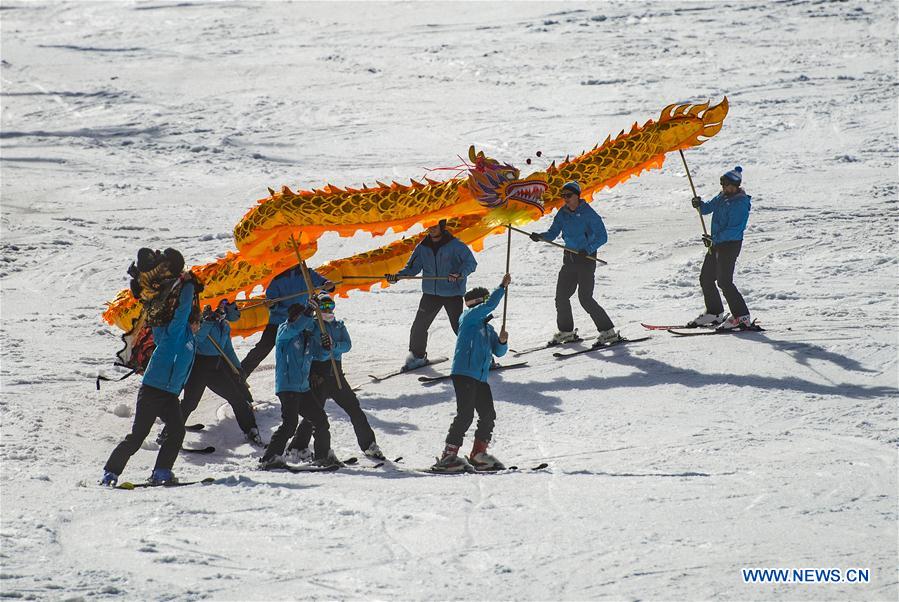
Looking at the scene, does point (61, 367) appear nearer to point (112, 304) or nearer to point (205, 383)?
point (112, 304)

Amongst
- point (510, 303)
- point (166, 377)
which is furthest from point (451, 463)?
point (510, 303)

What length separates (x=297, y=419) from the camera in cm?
882

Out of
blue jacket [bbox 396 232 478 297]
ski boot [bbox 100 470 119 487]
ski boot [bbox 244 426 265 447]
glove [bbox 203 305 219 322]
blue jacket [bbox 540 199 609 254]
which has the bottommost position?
ski boot [bbox 244 426 265 447]

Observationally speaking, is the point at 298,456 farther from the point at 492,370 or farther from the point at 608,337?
the point at 608,337

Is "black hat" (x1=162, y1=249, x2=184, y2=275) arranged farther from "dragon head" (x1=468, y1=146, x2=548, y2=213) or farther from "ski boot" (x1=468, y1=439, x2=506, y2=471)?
"dragon head" (x1=468, y1=146, x2=548, y2=213)

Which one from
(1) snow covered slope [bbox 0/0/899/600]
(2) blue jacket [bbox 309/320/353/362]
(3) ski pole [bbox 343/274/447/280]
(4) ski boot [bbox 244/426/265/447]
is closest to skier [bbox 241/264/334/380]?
(3) ski pole [bbox 343/274/447/280]

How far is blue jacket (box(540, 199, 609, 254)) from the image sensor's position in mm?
11109

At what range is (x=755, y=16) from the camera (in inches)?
1071

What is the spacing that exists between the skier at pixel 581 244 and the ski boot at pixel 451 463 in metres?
3.05

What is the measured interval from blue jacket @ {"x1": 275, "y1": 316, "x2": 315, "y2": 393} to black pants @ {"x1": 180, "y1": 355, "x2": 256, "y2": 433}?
114cm

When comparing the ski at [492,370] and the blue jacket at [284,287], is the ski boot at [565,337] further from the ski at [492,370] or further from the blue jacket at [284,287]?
the blue jacket at [284,287]

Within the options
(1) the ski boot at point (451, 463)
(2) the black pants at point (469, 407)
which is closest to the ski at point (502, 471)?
(1) the ski boot at point (451, 463)

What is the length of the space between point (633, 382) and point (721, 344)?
3.85 ft

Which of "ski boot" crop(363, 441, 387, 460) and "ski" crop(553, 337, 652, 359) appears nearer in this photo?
"ski boot" crop(363, 441, 387, 460)
